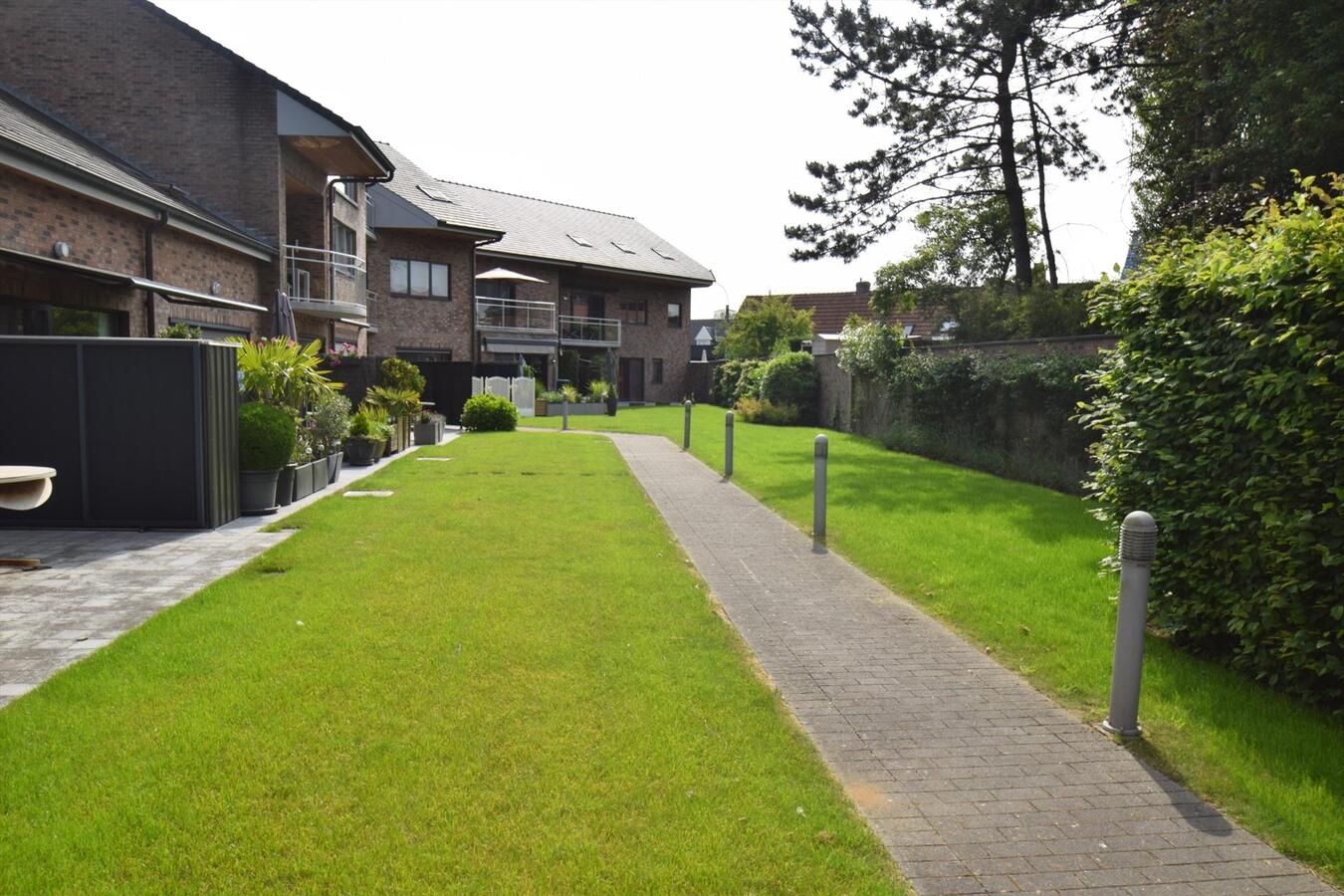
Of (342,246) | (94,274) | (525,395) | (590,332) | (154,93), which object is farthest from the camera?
(590,332)

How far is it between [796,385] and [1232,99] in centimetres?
1538

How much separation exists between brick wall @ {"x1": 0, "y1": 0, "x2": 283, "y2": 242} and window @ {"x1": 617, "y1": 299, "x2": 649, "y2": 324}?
87.2 feet

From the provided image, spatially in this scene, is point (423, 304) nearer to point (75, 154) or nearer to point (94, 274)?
point (75, 154)

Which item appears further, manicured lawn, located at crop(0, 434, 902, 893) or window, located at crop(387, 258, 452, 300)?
window, located at crop(387, 258, 452, 300)

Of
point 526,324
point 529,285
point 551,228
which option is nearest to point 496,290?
point 529,285

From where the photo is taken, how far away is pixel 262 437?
1073 centimetres

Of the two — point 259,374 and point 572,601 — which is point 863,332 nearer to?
point 259,374

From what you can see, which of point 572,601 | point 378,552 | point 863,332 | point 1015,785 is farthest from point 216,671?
point 863,332

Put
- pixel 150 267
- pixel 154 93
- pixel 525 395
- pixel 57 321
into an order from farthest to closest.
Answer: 1. pixel 525 395
2. pixel 154 93
3. pixel 150 267
4. pixel 57 321

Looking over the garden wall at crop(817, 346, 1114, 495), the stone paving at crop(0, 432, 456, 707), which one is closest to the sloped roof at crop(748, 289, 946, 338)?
the garden wall at crop(817, 346, 1114, 495)

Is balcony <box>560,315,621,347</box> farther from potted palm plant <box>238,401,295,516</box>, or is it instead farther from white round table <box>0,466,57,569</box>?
white round table <box>0,466,57,569</box>

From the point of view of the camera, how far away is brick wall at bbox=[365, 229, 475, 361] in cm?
3488

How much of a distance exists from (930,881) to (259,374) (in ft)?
33.9

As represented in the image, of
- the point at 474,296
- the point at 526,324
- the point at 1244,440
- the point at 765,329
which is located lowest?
the point at 1244,440
